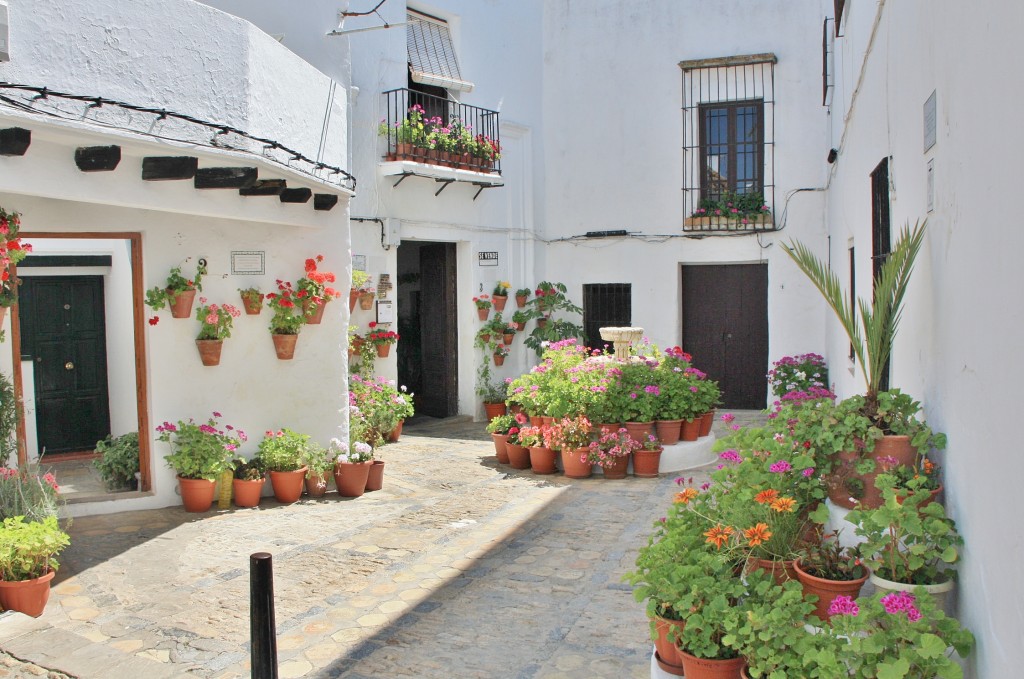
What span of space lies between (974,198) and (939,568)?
139cm

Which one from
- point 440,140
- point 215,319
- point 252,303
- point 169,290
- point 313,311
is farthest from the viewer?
point 440,140

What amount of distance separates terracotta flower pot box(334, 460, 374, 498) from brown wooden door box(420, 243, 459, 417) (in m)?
5.09

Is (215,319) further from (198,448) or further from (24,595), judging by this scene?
(24,595)

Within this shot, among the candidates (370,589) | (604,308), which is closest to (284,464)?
(370,589)

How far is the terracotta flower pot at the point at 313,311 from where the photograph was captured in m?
8.42

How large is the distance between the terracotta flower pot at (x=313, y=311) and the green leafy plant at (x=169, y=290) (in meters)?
1.03

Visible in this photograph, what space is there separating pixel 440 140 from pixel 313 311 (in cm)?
452

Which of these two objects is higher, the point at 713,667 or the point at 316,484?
the point at 713,667

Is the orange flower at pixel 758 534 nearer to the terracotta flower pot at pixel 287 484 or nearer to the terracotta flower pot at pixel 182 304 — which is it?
the terracotta flower pot at pixel 287 484

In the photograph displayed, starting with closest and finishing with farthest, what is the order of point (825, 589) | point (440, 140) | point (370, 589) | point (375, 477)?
point (825, 589), point (370, 589), point (375, 477), point (440, 140)

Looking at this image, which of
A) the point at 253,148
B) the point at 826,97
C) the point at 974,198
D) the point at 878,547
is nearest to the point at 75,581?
the point at 253,148

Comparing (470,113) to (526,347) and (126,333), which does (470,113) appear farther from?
(126,333)

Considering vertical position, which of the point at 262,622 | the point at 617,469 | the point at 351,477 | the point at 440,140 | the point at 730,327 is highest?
the point at 440,140

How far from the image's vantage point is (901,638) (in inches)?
111
